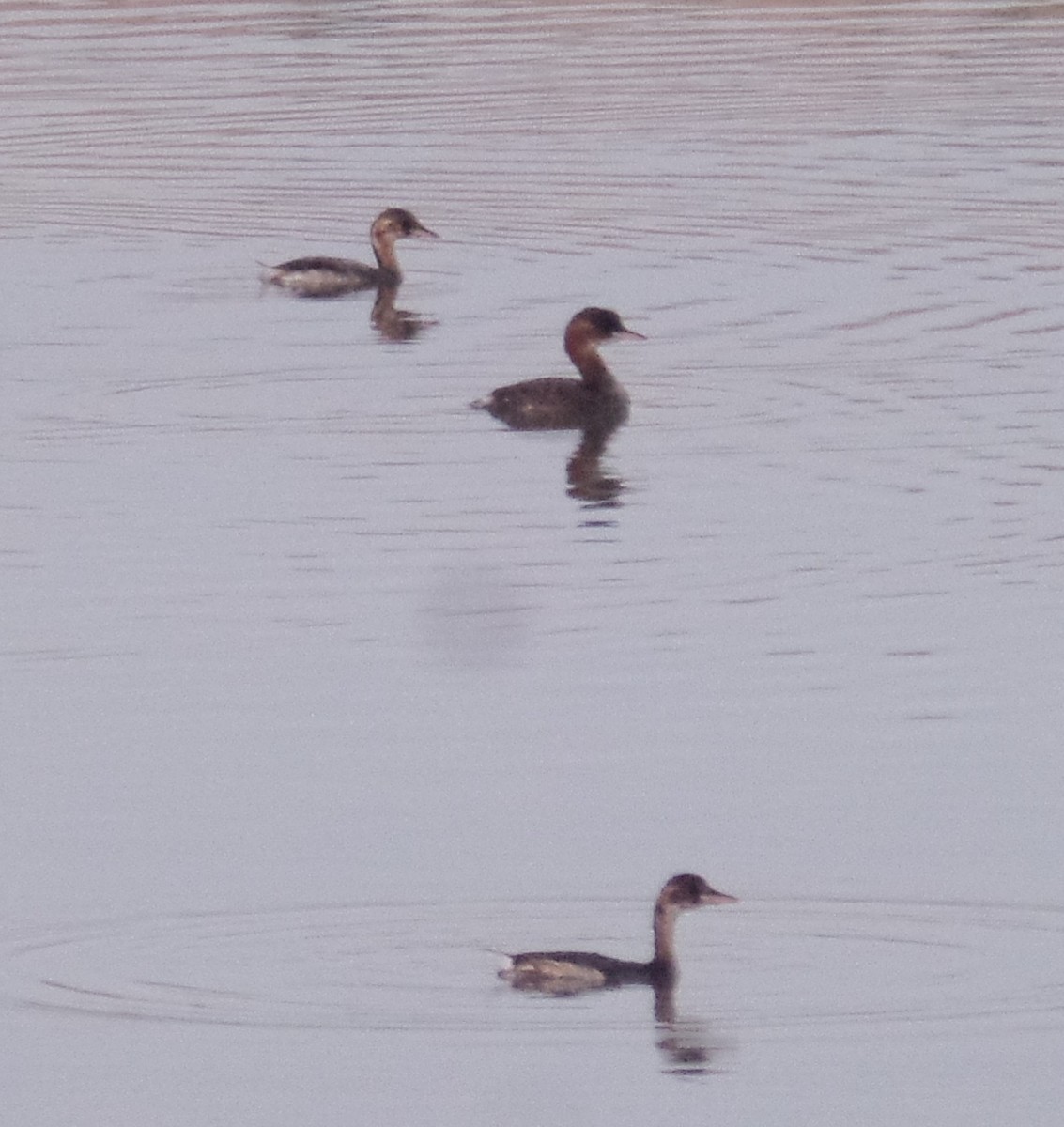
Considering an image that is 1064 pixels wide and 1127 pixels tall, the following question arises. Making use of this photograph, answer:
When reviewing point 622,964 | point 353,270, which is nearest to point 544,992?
point 622,964

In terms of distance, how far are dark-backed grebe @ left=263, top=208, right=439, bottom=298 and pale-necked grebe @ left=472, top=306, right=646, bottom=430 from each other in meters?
4.35

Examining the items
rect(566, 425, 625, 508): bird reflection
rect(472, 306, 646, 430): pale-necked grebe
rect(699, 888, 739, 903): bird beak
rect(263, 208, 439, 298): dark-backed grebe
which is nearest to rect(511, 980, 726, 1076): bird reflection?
rect(699, 888, 739, 903): bird beak

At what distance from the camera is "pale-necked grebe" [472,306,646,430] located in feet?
→ 63.4

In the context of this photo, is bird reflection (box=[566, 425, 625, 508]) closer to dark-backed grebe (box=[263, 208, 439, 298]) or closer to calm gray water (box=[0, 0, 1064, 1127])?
calm gray water (box=[0, 0, 1064, 1127])

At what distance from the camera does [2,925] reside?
10523 millimetres

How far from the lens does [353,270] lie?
2427 centimetres

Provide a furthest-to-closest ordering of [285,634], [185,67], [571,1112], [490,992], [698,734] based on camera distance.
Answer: [185,67]
[285,634]
[698,734]
[490,992]
[571,1112]

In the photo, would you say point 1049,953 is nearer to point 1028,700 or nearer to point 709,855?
point 709,855

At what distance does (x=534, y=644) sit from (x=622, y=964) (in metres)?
3.92

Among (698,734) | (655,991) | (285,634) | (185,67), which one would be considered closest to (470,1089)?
(655,991)

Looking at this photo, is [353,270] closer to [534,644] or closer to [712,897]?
[534,644]

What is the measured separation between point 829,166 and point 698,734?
16.5 meters

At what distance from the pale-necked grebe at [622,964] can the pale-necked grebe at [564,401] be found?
30.2 feet

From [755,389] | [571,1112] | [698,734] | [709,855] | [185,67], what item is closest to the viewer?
[571,1112]
